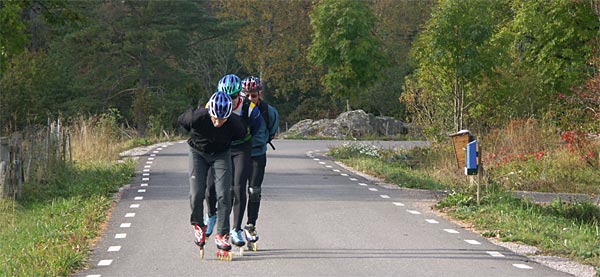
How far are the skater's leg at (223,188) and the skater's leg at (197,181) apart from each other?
5.3 inches

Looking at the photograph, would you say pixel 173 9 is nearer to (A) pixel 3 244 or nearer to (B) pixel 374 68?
(B) pixel 374 68

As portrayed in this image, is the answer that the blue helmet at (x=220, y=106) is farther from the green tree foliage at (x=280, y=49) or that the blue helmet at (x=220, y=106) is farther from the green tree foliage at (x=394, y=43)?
the green tree foliage at (x=280, y=49)

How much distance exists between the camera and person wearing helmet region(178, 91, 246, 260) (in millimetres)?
10688

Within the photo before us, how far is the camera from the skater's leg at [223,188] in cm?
1088

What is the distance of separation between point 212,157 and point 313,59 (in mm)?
49391

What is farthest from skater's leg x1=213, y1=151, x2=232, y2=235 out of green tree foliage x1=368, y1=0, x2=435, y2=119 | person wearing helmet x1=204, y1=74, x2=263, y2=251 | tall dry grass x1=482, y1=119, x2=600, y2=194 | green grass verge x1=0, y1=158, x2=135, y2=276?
green tree foliage x1=368, y1=0, x2=435, y2=119

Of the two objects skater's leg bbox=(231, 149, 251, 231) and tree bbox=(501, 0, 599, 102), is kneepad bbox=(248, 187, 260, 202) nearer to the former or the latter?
skater's leg bbox=(231, 149, 251, 231)

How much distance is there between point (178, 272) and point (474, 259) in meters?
3.14

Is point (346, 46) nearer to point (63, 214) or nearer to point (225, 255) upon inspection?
point (63, 214)

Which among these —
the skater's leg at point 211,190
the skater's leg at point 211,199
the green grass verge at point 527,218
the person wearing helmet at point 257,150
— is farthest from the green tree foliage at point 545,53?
the skater's leg at point 211,190

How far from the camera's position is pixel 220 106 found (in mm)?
10430

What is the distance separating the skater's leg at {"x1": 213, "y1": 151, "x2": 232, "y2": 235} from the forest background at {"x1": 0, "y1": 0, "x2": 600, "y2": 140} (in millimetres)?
11969

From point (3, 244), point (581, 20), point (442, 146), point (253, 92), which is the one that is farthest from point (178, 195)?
point (581, 20)

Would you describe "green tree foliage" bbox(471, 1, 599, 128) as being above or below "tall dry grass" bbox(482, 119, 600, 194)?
above
